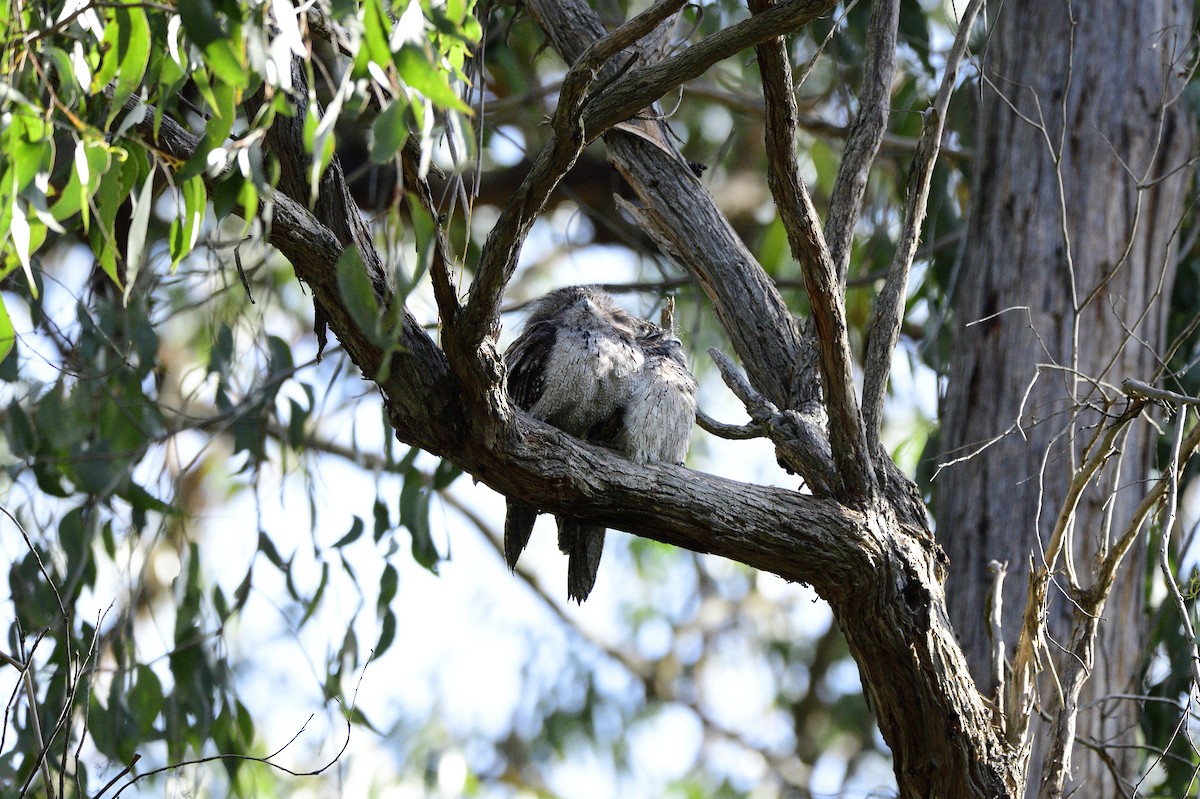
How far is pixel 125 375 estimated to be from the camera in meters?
3.64

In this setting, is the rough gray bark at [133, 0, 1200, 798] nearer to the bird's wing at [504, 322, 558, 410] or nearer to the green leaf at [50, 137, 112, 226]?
the green leaf at [50, 137, 112, 226]

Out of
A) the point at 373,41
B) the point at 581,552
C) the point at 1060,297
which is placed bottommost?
the point at 373,41

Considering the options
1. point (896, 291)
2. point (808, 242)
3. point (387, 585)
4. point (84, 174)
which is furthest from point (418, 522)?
point (84, 174)

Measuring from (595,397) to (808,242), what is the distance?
954 millimetres

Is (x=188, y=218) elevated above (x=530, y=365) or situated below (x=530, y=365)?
below

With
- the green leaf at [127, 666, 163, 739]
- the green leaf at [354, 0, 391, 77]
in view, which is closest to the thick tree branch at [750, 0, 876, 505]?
the green leaf at [354, 0, 391, 77]

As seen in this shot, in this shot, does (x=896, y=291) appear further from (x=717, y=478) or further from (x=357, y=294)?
(x=357, y=294)

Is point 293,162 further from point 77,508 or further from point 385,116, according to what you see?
point 77,508

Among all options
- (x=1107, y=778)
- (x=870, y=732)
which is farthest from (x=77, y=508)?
(x=870, y=732)

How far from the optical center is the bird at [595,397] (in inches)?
110

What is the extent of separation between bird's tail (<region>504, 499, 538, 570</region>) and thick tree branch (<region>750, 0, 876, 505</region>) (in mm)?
1005

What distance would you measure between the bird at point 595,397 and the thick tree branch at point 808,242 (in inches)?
27.8

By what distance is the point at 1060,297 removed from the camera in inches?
129

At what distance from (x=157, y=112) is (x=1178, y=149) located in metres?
3.07
